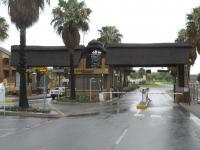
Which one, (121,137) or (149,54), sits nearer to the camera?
(121,137)

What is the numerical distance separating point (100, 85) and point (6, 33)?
1731 centimetres

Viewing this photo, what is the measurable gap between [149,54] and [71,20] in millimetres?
9111

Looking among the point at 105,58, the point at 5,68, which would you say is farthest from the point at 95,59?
the point at 5,68

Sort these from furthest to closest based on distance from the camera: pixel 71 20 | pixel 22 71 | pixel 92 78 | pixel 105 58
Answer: pixel 92 78, pixel 105 58, pixel 71 20, pixel 22 71

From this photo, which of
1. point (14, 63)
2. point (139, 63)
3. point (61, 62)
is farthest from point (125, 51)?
point (14, 63)

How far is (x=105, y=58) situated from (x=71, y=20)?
7631mm

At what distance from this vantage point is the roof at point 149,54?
4872 centimetres

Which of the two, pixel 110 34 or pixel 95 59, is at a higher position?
pixel 110 34

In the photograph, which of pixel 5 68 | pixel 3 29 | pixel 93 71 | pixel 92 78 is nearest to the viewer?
pixel 93 71

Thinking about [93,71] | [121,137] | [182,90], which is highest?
[93,71]

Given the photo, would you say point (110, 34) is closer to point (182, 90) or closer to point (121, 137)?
point (182, 90)

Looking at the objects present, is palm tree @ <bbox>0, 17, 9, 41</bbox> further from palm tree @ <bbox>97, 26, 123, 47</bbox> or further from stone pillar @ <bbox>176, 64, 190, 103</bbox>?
palm tree @ <bbox>97, 26, 123, 47</bbox>

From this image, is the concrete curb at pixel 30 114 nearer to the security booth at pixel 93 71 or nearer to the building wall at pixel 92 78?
the building wall at pixel 92 78

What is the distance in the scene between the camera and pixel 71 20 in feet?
153
